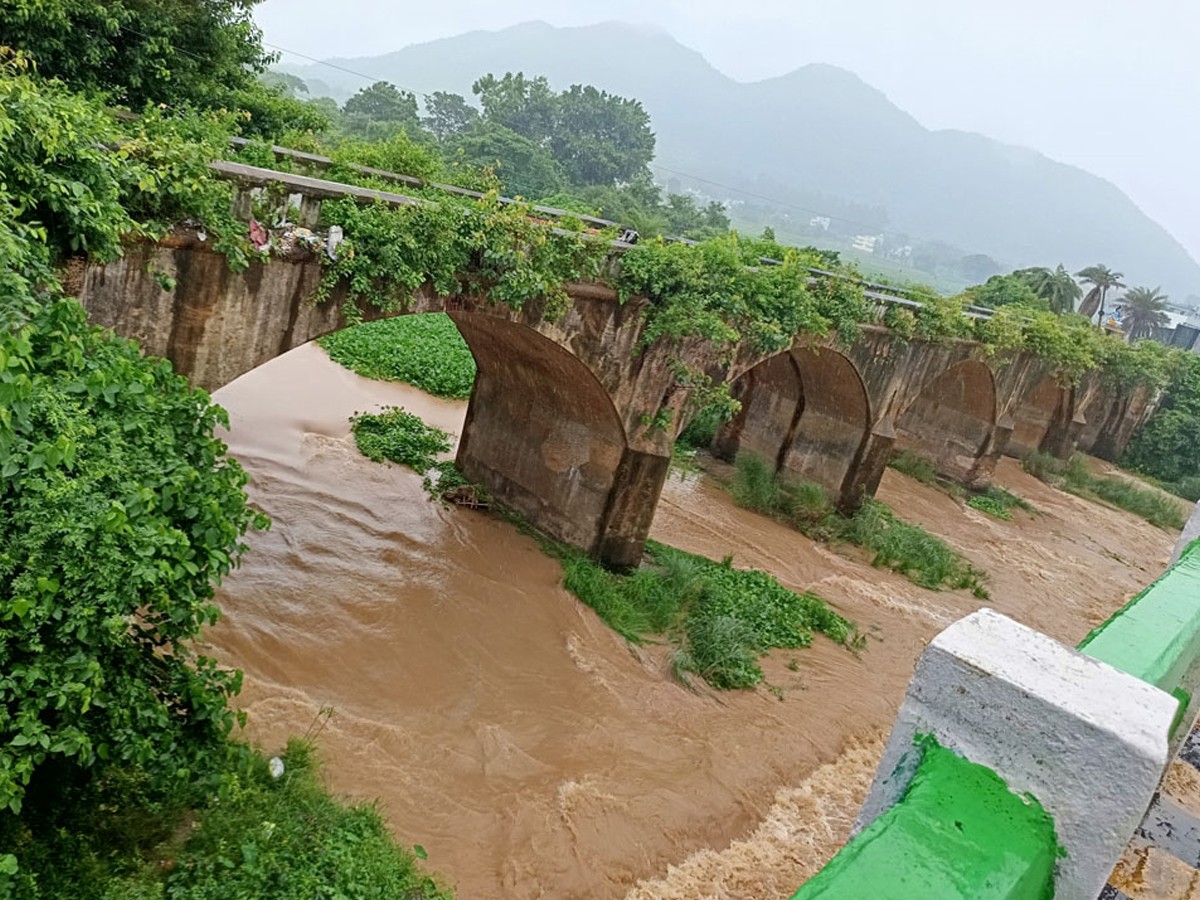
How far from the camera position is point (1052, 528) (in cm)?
2061

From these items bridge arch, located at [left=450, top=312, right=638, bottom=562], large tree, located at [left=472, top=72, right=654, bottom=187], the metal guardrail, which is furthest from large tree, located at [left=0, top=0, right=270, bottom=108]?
large tree, located at [left=472, top=72, right=654, bottom=187]

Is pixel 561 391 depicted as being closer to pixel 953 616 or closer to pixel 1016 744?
pixel 953 616

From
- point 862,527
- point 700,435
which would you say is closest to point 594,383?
→ point 862,527

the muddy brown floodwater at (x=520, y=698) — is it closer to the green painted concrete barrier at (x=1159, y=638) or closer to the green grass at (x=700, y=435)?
the green grass at (x=700, y=435)

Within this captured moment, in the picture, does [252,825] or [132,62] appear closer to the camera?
[252,825]

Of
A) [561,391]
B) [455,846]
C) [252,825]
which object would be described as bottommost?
[455,846]

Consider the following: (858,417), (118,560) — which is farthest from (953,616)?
(118,560)

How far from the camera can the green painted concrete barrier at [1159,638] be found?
191 cm

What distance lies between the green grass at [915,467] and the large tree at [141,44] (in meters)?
15.9

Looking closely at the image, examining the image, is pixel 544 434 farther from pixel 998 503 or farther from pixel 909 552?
pixel 998 503

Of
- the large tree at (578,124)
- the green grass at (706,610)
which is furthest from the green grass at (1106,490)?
the large tree at (578,124)

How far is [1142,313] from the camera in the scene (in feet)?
159

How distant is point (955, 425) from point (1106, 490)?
7327mm

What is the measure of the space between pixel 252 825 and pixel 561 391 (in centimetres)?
642
